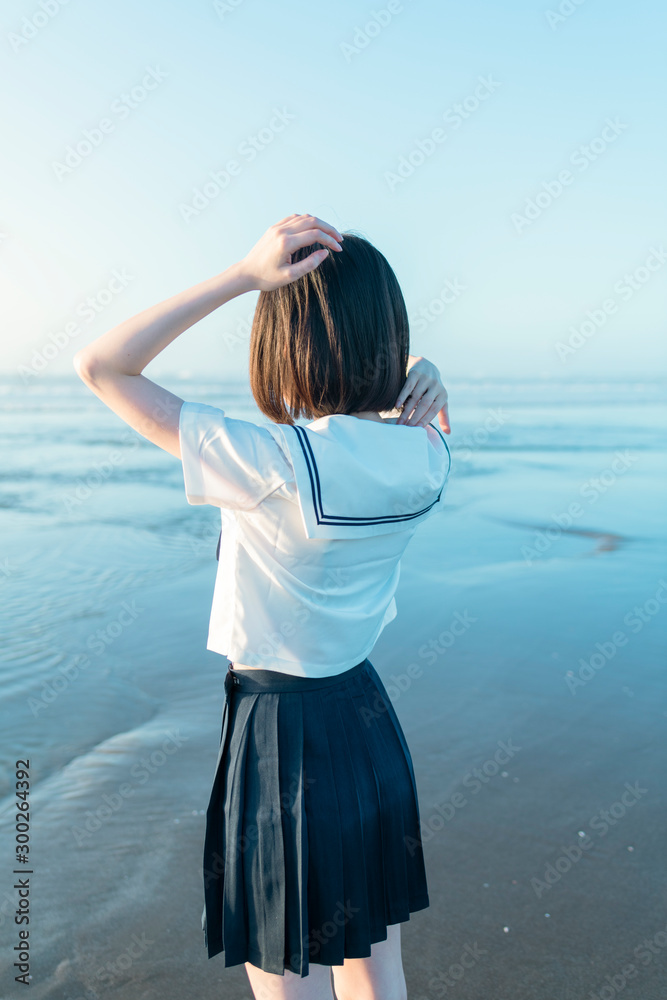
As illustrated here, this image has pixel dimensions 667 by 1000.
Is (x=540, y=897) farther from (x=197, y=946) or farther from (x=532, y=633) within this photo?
(x=532, y=633)

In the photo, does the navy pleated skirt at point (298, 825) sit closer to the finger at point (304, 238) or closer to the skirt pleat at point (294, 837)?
the skirt pleat at point (294, 837)

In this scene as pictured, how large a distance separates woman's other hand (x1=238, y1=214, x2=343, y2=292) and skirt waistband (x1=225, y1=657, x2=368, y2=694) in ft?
2.58

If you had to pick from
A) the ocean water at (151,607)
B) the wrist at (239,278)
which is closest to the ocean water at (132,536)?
the ocean water at (151,607)

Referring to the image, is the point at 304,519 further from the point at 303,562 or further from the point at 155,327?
the point at 155,327

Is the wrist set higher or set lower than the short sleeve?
higher

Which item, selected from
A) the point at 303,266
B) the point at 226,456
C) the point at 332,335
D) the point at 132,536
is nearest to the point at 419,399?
the point at 332,335

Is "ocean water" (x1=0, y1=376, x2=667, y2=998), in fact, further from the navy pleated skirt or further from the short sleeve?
the short sleeve

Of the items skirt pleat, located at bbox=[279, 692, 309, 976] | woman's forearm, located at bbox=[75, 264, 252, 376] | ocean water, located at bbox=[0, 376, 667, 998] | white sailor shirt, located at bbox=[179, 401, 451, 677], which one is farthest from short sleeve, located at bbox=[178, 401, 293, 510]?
ocean water, located at bbox=[0, 376, 667, 998]

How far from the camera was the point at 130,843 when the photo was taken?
114 inches

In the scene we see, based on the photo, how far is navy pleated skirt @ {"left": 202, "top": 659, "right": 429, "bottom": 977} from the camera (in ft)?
5.00

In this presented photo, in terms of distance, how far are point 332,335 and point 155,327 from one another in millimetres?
339

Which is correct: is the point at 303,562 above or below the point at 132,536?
above

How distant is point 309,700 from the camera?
62.8 inches

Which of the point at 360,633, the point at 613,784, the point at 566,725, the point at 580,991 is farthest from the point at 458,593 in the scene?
the point at 360,633
